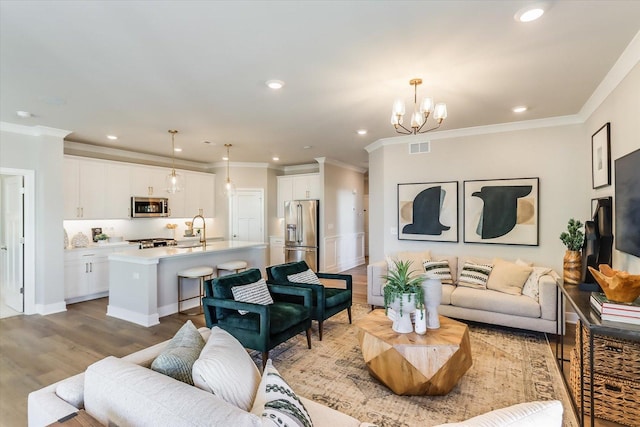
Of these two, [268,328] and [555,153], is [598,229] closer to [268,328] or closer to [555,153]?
[555,153]

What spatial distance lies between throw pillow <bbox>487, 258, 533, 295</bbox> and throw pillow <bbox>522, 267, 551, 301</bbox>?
4 cm

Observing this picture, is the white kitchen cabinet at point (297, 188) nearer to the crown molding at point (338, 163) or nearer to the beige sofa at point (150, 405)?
the crown molding at point (338, 163)

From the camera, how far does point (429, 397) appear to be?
8.33 feet

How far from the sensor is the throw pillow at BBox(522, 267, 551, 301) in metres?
3.73

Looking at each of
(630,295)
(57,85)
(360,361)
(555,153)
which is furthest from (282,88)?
(555,153)

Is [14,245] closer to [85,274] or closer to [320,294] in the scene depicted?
[85,274]

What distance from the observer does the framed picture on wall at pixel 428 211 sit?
487 centimetres

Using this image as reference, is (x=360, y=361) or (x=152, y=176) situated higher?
(x=152, y=176)

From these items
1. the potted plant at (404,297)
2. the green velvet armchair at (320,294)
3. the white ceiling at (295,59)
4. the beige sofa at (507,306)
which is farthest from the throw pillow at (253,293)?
the beige sofa at (507,306)

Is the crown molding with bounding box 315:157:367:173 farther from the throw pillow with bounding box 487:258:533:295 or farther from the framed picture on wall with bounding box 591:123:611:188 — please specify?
the framed picture on wall with bounding box 591:123:611:188

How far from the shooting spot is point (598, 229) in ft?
10.1

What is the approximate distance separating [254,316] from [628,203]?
131 inches

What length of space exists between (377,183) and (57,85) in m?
4.43

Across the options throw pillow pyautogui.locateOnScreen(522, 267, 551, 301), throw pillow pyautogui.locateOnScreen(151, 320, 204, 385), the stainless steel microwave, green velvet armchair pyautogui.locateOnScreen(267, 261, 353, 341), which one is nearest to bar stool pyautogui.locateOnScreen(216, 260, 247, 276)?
green velvet armchair pyautogui.locateOnScreen(267, 261, 353, 341)
